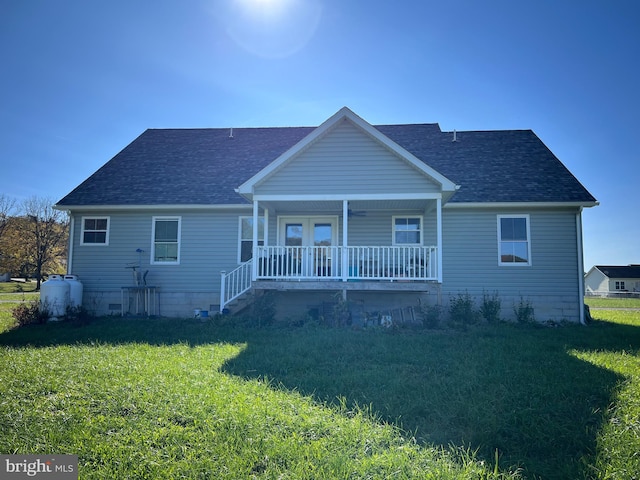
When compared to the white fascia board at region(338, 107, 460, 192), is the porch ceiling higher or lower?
lower

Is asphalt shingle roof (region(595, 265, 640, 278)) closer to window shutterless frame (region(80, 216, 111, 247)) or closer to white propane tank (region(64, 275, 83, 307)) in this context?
window shutterless frame (region(80, 216, 111, 247))

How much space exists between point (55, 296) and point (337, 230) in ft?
29.2

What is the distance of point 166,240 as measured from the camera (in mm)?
13273

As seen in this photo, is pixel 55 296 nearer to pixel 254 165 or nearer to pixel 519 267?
pixel 254 165

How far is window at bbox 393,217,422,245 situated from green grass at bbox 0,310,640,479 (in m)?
5.34

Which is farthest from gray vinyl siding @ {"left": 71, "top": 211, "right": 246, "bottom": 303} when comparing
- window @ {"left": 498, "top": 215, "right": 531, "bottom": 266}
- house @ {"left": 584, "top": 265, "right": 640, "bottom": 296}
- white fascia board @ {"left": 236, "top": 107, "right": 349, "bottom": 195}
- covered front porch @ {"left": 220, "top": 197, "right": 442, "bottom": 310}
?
house @ {"left": 584, "top": 265, "right": 640, "bottom": 296}

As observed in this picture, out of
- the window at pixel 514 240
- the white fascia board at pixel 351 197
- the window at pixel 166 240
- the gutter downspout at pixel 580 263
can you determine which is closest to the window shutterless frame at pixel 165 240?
the window at pixel 166 240

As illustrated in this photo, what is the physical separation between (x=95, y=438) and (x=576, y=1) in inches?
517

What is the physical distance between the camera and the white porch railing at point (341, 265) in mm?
10781

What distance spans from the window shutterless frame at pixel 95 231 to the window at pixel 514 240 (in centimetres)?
1317

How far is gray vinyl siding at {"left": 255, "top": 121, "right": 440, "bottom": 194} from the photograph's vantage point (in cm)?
1104

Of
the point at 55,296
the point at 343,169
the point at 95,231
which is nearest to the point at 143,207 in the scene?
the point at 95,231

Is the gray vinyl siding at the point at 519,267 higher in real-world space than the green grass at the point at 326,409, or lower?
higher

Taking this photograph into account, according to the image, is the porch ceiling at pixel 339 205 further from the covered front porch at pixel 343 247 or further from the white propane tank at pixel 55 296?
the white propane tank at pixel 55 296
